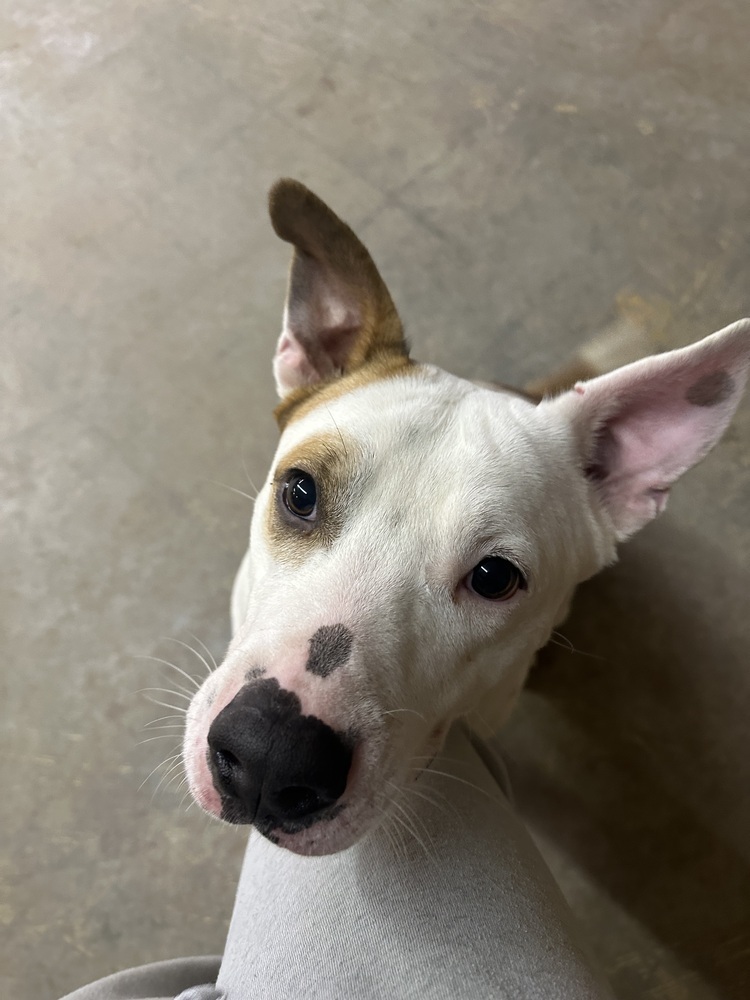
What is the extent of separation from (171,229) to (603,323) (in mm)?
2448

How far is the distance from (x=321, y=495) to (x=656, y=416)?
0.95m

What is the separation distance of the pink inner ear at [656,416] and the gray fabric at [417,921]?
947mm

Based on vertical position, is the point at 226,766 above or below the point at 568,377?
above

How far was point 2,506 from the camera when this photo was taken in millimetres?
3363

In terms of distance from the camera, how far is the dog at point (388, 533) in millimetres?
1373

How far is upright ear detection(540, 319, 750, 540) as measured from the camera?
1.67 m

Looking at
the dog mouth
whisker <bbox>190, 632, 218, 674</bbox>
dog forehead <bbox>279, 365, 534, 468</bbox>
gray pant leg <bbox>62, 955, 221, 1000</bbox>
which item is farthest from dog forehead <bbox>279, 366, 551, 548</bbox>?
whisker <bbox>190, 632, 218, 674</bbox>

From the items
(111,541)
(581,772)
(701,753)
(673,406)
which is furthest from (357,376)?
(701,753)

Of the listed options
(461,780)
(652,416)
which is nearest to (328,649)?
(461,780)

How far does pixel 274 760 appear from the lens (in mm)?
1301

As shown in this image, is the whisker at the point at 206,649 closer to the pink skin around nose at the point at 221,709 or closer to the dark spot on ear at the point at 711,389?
the pink skin around nose at the point at 221,709

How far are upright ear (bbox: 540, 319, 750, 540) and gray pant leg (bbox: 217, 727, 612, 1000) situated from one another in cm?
96

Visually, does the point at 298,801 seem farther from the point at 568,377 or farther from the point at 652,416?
the point at 568,377

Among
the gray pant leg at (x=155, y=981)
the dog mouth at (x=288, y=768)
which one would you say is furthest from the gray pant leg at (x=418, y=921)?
the dog mouth at (x=288, y=768)
